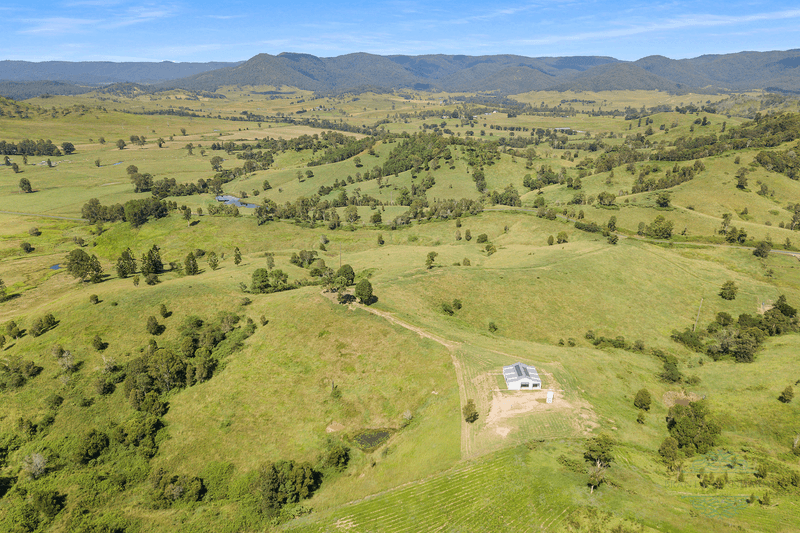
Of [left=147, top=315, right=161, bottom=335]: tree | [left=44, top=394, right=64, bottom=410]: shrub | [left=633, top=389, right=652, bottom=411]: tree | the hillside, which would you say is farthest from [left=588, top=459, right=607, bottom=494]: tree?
[left=147, top=315, right=161, bottom=335]: tree

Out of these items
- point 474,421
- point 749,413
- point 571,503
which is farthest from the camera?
point 749,413

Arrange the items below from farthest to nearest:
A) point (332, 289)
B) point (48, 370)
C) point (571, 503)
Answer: point (332, 289), point (48, 370), point (571, 503)

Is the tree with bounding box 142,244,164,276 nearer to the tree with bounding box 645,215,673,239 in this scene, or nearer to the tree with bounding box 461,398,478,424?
the tree with bounding box 461,398,478,424

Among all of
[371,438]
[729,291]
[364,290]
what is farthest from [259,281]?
[729,291]

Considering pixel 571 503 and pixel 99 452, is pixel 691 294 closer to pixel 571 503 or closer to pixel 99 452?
pixel 571 503

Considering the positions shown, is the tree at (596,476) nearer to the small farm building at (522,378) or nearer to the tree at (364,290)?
the small farm building at (522,378)

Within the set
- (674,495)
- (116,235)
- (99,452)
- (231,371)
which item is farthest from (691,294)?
(116,235)
